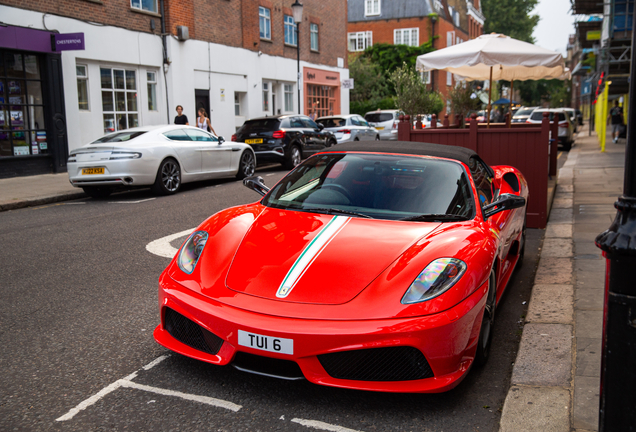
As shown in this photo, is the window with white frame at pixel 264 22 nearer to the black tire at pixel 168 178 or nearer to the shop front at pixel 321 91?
the shop front at pixel 321 91

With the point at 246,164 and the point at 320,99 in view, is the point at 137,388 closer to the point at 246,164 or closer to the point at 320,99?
the point at 246,164

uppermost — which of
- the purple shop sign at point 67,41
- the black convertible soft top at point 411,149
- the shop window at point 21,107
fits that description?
the purple shop sign at point 67,41

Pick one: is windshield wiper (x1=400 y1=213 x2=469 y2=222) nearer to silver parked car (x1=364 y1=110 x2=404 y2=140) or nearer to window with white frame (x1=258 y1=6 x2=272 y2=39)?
window with white frame (x1=258 y1=6 x2=272 y2=39)

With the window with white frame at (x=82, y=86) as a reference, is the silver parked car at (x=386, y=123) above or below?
below

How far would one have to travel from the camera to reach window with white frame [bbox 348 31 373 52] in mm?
52156

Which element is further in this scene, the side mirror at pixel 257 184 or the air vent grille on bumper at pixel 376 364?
the side mirror at pixel 257 184

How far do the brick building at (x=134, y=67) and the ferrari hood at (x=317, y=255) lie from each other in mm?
13034

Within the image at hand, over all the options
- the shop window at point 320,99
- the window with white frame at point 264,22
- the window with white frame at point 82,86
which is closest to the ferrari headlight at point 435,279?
the window with white frame at point 82,86

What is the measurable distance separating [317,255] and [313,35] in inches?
1121

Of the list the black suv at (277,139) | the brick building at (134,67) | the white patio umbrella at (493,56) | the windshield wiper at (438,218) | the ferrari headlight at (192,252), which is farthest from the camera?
the black suv at (277,139)

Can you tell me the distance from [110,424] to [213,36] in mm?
21312

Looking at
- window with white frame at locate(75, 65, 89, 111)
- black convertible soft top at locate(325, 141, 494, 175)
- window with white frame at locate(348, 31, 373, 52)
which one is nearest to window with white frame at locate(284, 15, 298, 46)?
window with white frame at locate(75, 65, 89, 111)

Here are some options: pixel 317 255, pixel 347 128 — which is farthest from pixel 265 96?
pixel 317 255

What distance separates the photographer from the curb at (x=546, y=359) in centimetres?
289
